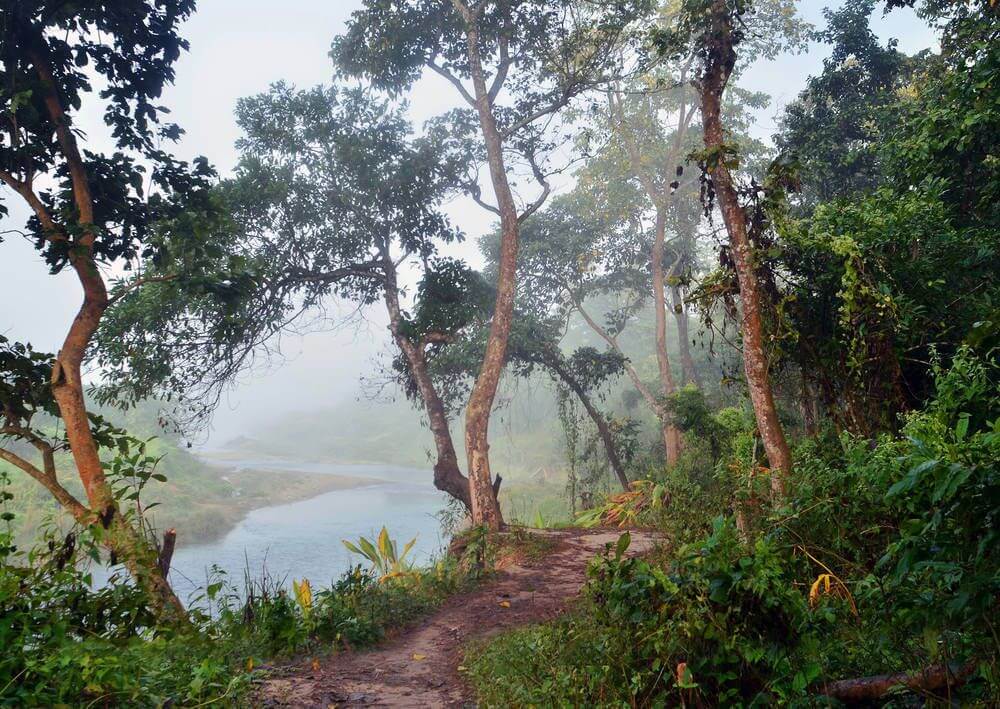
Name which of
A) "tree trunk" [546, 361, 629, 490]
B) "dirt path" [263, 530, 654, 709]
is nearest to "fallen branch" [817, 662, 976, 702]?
"dirt path" [263, 530, 654, 709]

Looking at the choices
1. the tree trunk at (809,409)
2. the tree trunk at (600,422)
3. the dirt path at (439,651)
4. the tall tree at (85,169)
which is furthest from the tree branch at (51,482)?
the tree trunk at (600,422)

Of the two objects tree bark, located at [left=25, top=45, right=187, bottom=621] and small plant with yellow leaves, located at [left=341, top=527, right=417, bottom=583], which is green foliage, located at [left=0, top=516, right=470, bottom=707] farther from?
small plant with yellow leaves, located at [left=341, top=527, right=417, bottom=583]

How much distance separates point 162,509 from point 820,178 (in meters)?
28.4

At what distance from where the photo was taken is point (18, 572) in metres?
4.27

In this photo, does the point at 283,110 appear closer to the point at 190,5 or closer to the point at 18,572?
the point at 190,5

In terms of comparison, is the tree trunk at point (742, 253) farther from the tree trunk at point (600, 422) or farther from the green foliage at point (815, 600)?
the tree trunk at point (600, 422)

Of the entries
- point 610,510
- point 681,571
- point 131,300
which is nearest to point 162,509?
point 131,300

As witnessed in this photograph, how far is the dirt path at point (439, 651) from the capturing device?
580 cm

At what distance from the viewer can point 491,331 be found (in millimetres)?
13367

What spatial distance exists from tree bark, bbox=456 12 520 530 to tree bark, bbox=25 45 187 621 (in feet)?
21.7

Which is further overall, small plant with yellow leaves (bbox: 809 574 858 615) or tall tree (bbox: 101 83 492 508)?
tall tree (bbox: 101 83 492 508)

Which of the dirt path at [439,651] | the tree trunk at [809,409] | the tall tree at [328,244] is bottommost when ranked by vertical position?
the dirt path at [439,651]

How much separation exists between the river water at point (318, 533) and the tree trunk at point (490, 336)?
5.91 feet

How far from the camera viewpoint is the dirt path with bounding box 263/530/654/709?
5.80 meters
